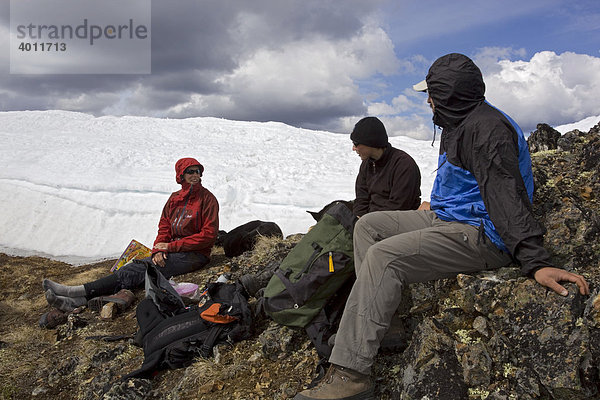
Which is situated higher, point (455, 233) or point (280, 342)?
point (455, 233)

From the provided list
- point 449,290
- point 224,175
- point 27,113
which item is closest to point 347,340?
point 449,290

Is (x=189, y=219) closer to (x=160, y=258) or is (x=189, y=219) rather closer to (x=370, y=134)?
(x=160, y=258)

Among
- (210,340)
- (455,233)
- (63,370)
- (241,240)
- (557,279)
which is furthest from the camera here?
(241,240)

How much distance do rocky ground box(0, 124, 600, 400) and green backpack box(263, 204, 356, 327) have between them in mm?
318

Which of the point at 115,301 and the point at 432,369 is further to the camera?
the point at 115,301

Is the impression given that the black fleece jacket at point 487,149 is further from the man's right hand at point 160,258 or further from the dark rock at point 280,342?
the man's right hand at point 160,258

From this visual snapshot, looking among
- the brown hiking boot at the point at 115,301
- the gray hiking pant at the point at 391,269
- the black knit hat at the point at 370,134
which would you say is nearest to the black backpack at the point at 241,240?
the brown hiking boot at the point at 115,301

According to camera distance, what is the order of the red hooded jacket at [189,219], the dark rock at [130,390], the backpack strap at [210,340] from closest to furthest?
the dark rock at [130,390]
the backpack strap at [210,340]
the red hooded jacket at [189,219]

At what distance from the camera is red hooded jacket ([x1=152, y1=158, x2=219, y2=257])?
6734mm

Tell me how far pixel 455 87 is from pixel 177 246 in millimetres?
4748

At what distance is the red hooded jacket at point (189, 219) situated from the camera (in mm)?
6734

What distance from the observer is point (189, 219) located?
679cm

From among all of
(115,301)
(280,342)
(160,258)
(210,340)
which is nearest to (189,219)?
(160,258)

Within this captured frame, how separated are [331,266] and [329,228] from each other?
0.39 m
